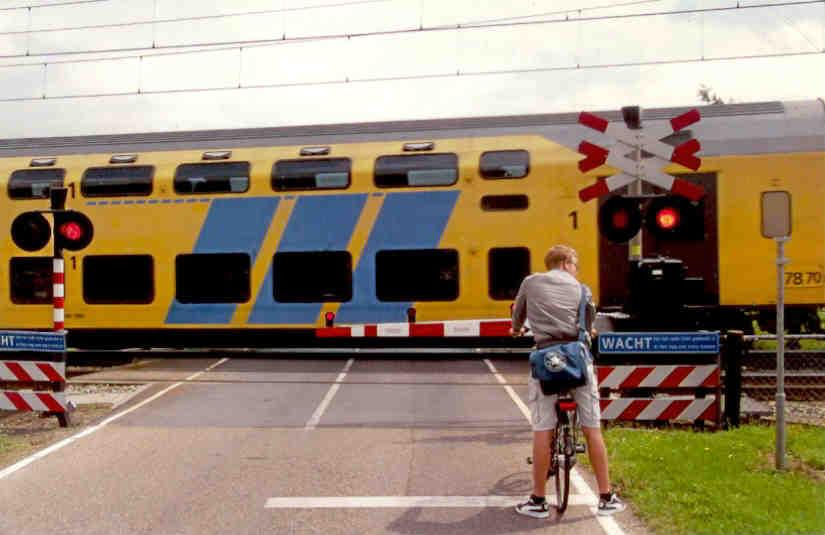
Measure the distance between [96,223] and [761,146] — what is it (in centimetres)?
1256

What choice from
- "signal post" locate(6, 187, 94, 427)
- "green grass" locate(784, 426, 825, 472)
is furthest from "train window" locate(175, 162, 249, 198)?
"green grass" locate(784, 426, 825, 472)

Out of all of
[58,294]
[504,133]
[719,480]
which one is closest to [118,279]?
[58,294]

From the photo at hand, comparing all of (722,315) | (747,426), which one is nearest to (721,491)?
(747,426)

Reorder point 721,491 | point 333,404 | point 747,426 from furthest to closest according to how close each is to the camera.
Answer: point 333,404 < point 747,426 < point 721,491

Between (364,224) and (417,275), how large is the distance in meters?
1.36

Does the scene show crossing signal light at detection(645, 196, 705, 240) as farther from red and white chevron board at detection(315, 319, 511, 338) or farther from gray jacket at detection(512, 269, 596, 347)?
red and white chevron board at detection(315, 319, 511, 338)

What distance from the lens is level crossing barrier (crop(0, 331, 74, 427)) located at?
10.5 metres

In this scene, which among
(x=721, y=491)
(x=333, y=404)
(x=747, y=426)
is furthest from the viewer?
(x=333, y=404)

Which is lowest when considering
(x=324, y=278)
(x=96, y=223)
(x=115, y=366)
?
(x=115, y=366)

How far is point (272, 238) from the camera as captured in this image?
57.9 ft

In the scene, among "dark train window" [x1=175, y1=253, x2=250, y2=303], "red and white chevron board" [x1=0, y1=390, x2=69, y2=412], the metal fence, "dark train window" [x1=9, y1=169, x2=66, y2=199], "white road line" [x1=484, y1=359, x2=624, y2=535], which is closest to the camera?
"white road line" [x1=484, y1=359, x2=624, y2=535]

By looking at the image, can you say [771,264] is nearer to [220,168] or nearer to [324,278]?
[324,278]

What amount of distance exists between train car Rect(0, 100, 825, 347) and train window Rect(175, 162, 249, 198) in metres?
0.03

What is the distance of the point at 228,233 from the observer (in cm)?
1778
